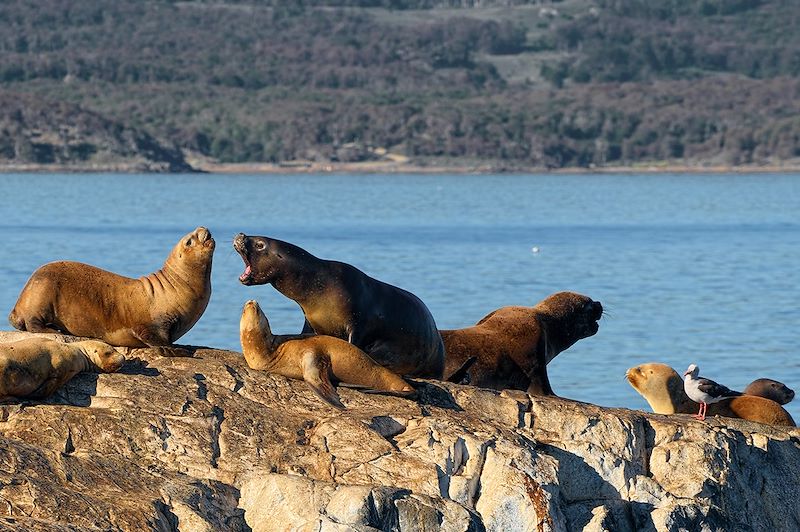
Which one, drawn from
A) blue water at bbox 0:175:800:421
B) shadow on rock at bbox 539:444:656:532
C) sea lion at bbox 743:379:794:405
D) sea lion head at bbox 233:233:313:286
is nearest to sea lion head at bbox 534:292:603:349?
sea lion at bbox 743:379:794:405

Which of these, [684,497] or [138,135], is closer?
[684,497]

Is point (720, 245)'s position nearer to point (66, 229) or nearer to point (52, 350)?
point (66, 229)

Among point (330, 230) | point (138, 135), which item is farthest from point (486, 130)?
point (330, 230)

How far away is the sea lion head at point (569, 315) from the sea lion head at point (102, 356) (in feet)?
11.5

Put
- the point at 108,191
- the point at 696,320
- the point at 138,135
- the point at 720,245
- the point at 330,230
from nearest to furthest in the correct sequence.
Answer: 1. the point at 696,320
2. the point at 720,245
3. the point at 330,230
4. the point at 108,191
5. the point at 138,135

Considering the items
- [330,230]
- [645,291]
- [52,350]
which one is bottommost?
[330,230]

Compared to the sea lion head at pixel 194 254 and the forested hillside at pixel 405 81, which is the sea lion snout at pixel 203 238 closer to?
the sea lion head at pixel 194 254

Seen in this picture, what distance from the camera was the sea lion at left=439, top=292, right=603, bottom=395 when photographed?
1014 cm

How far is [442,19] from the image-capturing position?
166 meters

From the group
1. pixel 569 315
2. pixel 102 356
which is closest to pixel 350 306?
pixel 102 356

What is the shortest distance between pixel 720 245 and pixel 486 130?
73.7 meters

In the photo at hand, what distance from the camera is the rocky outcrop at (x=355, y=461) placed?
7.02 meters

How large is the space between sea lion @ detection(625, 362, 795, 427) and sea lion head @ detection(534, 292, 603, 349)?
2.43 ft

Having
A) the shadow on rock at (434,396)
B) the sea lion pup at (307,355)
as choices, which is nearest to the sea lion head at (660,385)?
the shadow on rock at (434,396)
